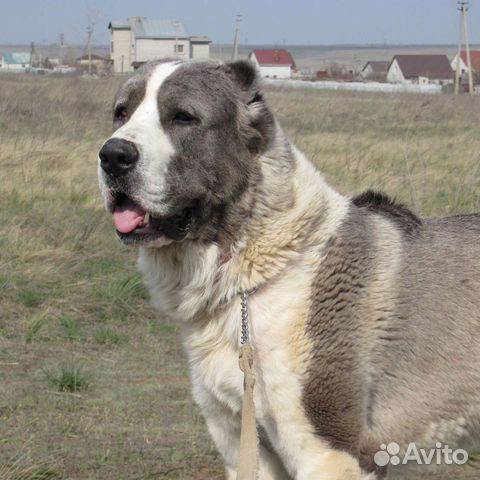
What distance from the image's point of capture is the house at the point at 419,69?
98.9 meters

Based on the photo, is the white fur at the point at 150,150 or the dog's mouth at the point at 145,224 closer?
the white fur at the point at 150,150

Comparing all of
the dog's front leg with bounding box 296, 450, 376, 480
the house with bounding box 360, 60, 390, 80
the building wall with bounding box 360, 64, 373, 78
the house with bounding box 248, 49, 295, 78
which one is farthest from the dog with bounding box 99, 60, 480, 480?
the house with bounding box 248, 49, 295, 78

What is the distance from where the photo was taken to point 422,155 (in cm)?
1322

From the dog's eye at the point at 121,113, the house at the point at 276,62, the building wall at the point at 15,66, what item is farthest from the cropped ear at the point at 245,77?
the house at the point at 276,62

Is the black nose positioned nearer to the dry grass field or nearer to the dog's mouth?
the dog's mouth

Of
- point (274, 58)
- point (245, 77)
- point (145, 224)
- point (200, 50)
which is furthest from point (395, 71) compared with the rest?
point (145, 224)

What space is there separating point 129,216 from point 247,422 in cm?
82

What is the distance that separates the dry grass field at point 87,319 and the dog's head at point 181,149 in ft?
4.34

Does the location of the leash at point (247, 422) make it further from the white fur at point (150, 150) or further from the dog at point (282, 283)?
the white fur at point (150, 150)

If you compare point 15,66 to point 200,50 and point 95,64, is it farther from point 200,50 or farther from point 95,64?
point 200,50

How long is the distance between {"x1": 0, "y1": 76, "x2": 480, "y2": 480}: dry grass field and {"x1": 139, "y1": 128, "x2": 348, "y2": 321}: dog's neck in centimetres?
108

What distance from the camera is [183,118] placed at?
10.8 ft

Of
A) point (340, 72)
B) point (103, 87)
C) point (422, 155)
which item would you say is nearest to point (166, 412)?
point (422, 155)

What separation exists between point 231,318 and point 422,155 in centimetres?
1034
